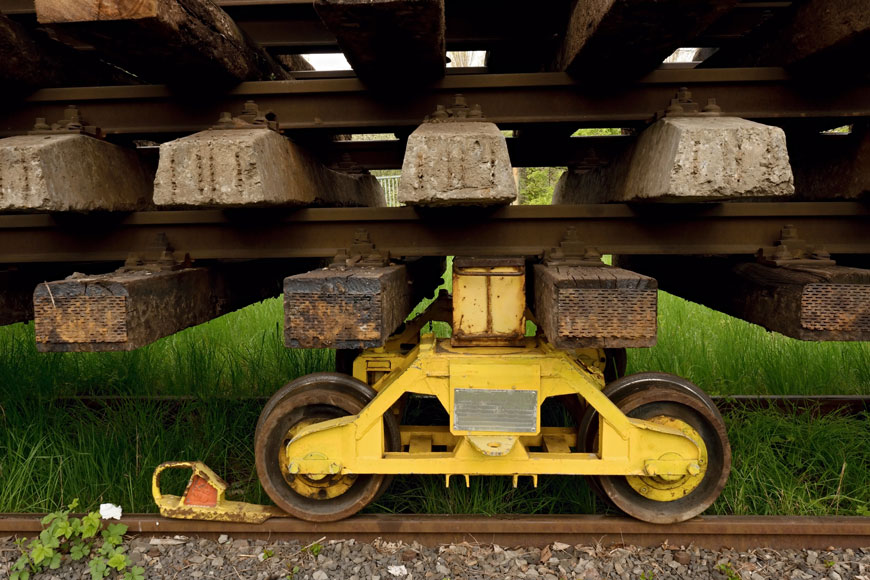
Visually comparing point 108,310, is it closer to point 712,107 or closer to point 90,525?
point 90,525

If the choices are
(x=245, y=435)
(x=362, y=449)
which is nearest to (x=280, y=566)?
(x=362, y=449)

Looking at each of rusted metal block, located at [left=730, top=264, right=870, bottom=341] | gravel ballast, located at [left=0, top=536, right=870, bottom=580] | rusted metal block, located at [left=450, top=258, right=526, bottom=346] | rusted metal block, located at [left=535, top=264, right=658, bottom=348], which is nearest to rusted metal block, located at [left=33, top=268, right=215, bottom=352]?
gravel ballast, located at [left=0, top=536, right=870, bottom=580]

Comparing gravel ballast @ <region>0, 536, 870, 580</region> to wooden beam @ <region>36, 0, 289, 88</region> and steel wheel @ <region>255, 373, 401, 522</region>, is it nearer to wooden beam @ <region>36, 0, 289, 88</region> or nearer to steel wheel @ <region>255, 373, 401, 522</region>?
steel wheel @ <region>255, 373, 401, 522</region>

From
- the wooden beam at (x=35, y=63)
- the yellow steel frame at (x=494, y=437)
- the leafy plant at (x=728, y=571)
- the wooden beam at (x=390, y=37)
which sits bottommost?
the leafy plant at (x=728, y=571)

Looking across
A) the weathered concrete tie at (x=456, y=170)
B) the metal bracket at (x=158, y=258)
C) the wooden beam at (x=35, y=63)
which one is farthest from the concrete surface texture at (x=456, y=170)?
the wooden beam at (x=35, y=63)

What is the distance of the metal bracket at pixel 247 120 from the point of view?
2.01 meters

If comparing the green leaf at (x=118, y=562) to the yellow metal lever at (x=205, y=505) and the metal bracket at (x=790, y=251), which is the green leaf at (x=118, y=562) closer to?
the yellow metal lever at (x=205, y=505)

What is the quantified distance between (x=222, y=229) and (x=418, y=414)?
177 cm

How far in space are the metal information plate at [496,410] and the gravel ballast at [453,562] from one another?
579mm

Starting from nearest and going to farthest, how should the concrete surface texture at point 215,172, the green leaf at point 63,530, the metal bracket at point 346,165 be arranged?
the concrete surface texture at point 215,172 < the green leaf at point 63,530 < the metal bracket at point 346,165

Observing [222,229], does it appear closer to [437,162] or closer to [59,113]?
[59,113]

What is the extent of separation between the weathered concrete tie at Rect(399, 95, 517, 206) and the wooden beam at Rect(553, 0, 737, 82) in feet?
1.53

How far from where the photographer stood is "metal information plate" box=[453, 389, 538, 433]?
6.81 feet

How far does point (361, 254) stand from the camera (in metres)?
2.17
